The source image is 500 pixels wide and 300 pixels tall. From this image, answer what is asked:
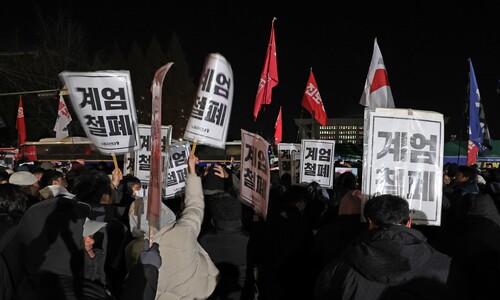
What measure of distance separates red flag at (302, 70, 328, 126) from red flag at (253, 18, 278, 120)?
2442mm

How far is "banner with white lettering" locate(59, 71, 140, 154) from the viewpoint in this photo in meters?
4.66

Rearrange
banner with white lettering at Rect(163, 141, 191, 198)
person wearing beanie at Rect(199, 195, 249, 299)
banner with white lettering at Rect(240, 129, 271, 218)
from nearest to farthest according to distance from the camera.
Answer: person wearing beanie at Rect(199, 195, 249, 299)
banner with white lettering at Rect(240, 129, 271, 218)
banner with white lettering at Rect(163, 141, 191, 198)

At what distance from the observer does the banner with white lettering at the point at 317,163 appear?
9.82 metres

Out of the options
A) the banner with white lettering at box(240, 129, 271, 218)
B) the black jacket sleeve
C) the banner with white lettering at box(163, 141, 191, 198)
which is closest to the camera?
the black jacket sleeve

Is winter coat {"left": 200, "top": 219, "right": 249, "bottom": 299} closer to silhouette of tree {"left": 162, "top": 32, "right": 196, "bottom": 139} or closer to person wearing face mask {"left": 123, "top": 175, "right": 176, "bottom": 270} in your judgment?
person wearing face mask {"left": 123, "top": 175, "right": 176, "bottom": 270}

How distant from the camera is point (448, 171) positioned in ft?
26.7

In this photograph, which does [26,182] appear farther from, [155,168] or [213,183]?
[155,168]

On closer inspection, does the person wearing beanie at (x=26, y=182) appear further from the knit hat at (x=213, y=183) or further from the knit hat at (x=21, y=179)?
the knit hat at (x=213, y=183)

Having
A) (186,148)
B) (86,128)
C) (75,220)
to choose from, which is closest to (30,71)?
(186,148)

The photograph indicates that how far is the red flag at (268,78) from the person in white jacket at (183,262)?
248 inches

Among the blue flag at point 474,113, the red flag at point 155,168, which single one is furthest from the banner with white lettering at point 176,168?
the blue flag at point 474,113

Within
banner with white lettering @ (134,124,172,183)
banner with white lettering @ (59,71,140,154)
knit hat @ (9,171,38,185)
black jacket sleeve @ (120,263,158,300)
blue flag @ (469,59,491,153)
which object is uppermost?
blue flag @ (469,59,491,153)

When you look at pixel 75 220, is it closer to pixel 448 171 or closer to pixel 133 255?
pixel 133 255

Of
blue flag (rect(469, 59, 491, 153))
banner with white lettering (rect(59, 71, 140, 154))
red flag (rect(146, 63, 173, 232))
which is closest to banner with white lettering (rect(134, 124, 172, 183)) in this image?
banner with white lettering (rect(59, 71, 140, 154))
